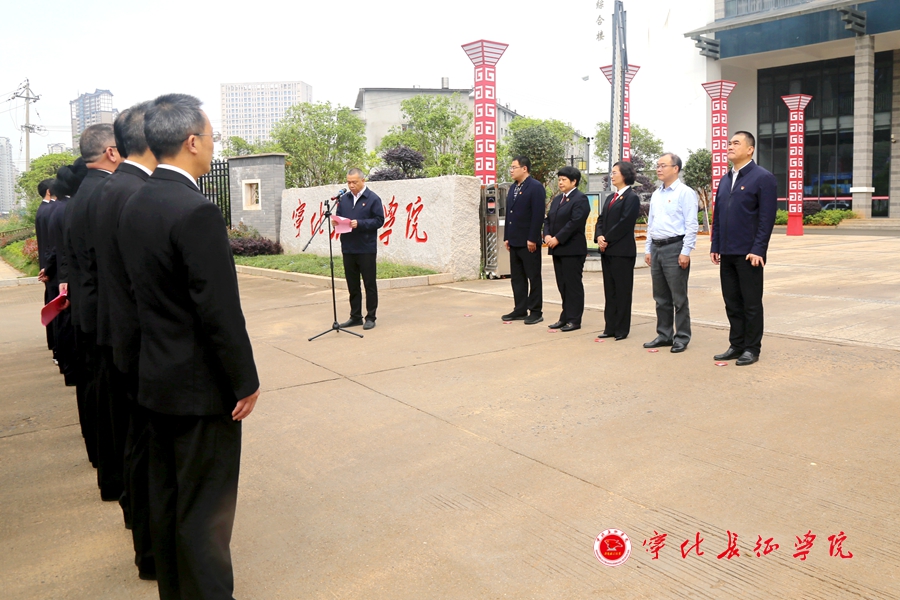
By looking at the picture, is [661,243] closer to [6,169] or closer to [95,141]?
[95,141]

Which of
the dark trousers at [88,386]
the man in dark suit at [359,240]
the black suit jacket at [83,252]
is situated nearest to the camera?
the black suit jacket at [83,252]

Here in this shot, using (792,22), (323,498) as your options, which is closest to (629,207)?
(323,498)

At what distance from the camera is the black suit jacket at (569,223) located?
8023mm

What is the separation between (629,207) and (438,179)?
629cm

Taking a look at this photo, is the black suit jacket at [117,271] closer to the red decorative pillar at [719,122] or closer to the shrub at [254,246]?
the shrub at [254,246]

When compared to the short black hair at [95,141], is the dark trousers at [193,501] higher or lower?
lower

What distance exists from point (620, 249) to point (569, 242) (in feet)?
2.58

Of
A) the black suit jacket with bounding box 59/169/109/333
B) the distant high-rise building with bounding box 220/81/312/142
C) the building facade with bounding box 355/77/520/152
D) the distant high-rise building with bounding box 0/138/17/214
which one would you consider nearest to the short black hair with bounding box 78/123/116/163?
the black suit jacket with bounding box 59/169/109/333

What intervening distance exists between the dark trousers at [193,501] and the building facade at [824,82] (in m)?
35.9

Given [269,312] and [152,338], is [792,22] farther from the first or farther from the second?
[152,338]

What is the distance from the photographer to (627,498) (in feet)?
12.1

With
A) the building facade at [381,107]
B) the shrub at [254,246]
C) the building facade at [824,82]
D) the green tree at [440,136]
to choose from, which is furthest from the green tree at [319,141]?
the building facade at [381,107]

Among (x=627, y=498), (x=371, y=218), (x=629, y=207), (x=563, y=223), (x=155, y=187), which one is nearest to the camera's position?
(x=155, y=187)

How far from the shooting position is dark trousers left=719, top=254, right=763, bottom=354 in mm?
6230
